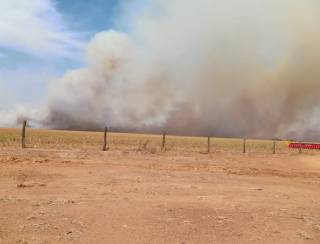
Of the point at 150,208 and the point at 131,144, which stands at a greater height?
the point at 131,144

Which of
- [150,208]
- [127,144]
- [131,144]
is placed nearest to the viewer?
[150,208]

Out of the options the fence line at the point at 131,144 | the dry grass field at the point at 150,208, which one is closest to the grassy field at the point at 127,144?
the fence line at the point at 131,144

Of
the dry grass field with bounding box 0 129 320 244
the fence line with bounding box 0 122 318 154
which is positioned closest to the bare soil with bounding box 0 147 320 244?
the dry grass field with bounding box 0 129 320 244

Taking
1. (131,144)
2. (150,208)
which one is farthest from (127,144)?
(150,208)

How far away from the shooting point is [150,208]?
1040 centimetres

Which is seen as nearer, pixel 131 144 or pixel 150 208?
pixel 150 208

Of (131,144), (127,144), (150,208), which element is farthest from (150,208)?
(131,144)

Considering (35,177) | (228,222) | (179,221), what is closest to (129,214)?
(179,221)

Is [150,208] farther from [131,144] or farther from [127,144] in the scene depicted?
[131,144]

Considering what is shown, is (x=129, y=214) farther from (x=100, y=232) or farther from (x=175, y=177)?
(x=175, y=177)

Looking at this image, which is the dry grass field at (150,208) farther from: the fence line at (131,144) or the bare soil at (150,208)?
the fence line at (131,144)

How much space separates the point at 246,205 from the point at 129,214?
3134 millimetres

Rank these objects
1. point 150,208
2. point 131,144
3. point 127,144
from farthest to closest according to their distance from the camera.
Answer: point 131,144 < point 127,144 < point 150,208

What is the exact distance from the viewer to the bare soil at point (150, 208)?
8453 mm
